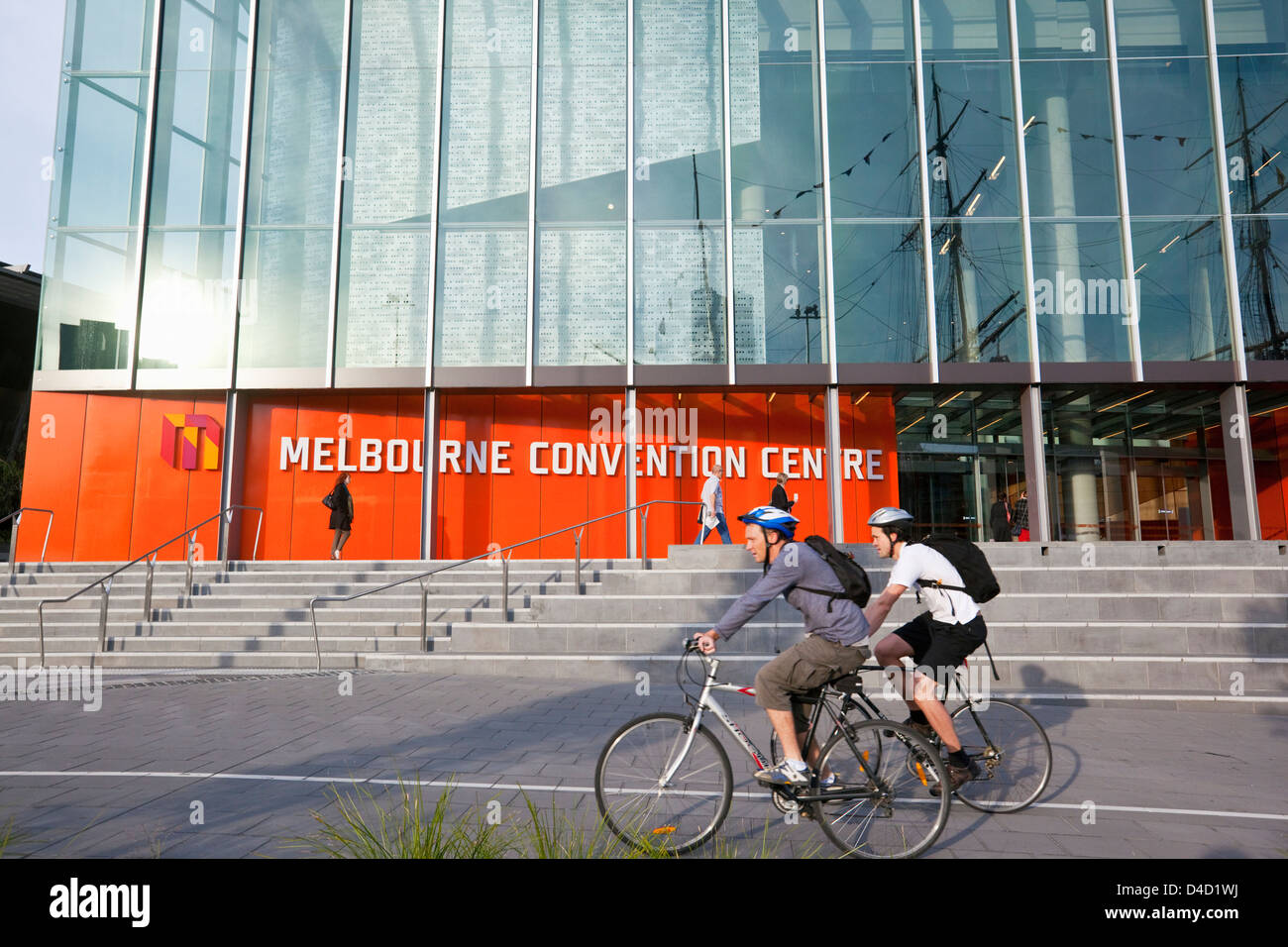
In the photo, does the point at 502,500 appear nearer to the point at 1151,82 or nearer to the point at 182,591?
the point at 182,591

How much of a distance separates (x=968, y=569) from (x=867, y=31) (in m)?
16.5

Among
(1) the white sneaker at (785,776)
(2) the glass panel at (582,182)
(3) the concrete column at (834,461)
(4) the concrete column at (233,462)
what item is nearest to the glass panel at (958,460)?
(3) the concrete column at (834,461)

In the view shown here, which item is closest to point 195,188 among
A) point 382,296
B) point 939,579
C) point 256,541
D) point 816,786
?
point 382,296

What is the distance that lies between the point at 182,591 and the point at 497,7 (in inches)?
558

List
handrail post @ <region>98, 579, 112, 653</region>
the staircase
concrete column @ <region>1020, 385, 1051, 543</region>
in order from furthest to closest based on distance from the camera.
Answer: concrete column @ <region>1020, 385, 1051, 543</region> → handrail post @ <region>98, 579, 112, 653</region> → the staircase

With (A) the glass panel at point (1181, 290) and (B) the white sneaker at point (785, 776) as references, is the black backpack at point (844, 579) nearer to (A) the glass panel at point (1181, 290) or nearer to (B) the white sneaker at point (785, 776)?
(B) the white sneaker at point (785, 776)

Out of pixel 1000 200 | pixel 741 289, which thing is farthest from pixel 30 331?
pixel 1000 200

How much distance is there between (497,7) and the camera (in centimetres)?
1783

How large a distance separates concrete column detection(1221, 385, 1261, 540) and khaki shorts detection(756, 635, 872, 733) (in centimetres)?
1515

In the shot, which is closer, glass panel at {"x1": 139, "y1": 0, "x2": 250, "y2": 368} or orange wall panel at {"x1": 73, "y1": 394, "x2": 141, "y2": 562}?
orange wall panel at {"x1": 73, "y1": 394, "x2": 141, "y2": 562}

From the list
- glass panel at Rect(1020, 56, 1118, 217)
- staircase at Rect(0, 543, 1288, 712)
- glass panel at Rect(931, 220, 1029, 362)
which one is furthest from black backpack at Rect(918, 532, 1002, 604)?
glass panel at Rect(1020, 56, 1118, 217)

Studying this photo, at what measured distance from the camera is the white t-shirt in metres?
4.82

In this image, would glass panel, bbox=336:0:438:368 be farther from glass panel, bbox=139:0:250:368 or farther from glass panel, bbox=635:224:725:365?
glass panel, bbox=635:224:725:365

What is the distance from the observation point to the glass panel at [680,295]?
16641 mm
